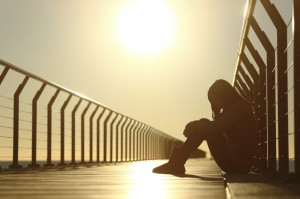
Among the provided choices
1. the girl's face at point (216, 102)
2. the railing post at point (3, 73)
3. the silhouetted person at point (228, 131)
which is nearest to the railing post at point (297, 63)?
the silhouetted person at point (228, 131)

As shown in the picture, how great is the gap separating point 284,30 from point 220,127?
1.46 metres

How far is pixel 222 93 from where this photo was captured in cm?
528

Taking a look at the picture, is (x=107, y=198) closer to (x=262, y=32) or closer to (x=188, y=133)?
(x=262, y=32)

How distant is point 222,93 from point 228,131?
33 centimetres

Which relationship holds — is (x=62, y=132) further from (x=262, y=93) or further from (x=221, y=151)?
(x=262, y=93)

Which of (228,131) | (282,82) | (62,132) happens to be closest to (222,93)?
(228,131)

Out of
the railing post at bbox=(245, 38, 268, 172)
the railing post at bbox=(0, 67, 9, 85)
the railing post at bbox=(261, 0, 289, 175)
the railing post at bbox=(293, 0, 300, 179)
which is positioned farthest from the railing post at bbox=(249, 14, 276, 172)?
the railing post at bbox=(0, 67, 9, 85)

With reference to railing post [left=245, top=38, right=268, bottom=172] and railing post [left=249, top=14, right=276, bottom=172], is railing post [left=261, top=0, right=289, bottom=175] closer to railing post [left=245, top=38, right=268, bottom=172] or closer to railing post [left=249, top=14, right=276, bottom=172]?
railing post [left=249, top=14, right=276, bottom=172]

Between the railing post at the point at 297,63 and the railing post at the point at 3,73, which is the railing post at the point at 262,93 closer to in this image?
the railing post at the point at 297,63

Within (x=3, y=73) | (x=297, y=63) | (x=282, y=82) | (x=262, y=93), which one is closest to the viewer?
(x=297, y=63)

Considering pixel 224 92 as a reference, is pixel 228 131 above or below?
below

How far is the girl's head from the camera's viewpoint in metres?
5.25

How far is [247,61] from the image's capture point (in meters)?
5.82

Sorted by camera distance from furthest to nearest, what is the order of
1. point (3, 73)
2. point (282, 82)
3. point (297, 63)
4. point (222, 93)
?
point (3, 73), point (222, 93), point (282, 82), point (297, 63)
